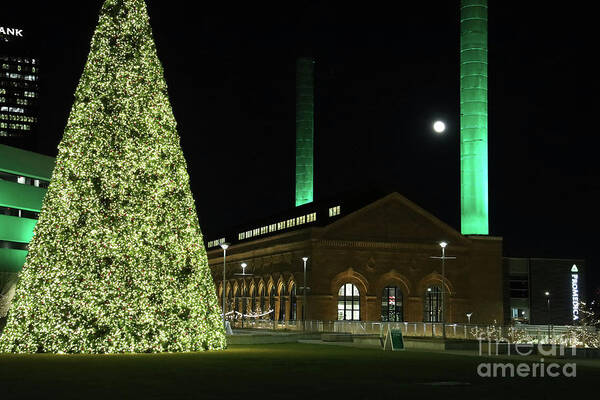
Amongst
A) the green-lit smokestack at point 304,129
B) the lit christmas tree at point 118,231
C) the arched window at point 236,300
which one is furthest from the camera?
the green-lit smokestack at point 304,129

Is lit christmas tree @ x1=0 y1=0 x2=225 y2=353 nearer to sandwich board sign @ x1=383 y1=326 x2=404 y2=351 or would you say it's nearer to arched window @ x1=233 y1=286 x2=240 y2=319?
sandwich board sign @ x1=383 y1=326 x2=404 y2=351

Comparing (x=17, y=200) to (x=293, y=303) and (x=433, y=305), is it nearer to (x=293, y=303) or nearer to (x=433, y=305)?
(x=293, y=303)

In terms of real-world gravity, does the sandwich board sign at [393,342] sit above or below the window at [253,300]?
below

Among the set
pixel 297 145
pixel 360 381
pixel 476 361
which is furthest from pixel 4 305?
pixel 297 145

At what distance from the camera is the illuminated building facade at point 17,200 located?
5747 centimetres

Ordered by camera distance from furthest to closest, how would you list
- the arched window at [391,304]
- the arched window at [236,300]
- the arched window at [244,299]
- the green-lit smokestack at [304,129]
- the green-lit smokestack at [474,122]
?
the green-lit smokestack at [304,129] → the arched window at [236,300] → the arched window at [244,299] → the green-lit smokestack at [474,122] → the arched window at [391,304]

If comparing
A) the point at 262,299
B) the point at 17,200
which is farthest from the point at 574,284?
the point at 17,200

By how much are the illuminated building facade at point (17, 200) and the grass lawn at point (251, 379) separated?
34495mm

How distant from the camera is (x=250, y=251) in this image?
87.8 meters

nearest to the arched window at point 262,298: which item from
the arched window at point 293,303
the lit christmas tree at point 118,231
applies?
the arched window at point 293,303

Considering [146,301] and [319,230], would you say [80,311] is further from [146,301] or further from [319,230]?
[319,230]

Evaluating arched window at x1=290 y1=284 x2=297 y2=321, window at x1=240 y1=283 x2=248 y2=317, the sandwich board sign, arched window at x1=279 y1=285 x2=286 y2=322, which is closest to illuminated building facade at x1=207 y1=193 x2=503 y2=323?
arched window at x1=290 y1=284 x2=297 y2=321

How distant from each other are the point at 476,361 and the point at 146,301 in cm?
1104

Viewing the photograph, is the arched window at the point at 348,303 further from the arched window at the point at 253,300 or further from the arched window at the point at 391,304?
the arched window at the point at 253,300
